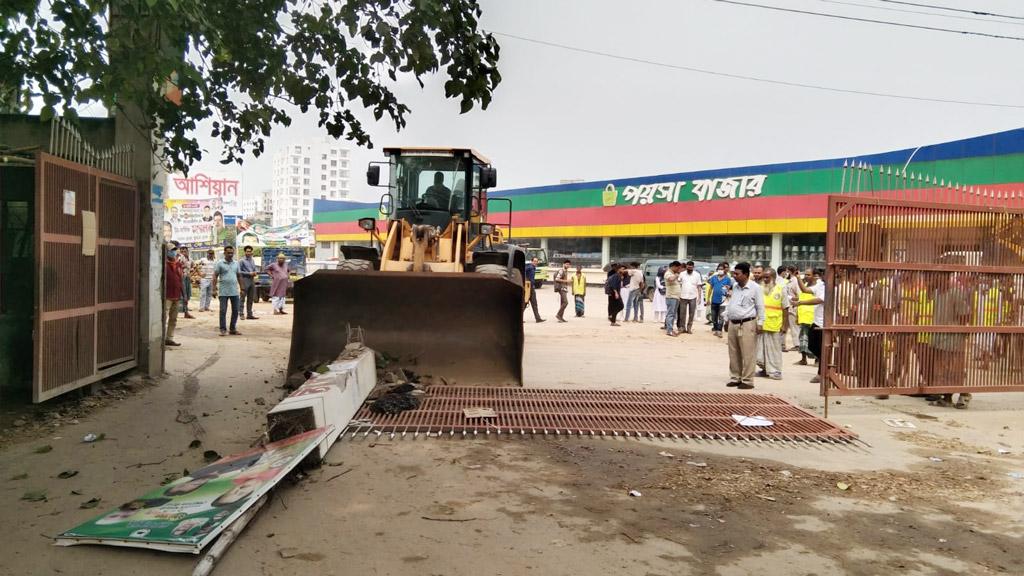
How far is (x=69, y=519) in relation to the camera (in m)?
4.61

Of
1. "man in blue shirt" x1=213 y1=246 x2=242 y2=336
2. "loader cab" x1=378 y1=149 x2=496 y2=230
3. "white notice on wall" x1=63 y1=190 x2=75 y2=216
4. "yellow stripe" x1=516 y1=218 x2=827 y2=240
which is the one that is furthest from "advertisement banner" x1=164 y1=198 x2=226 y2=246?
"yellow stripe" x1=516 y1=218 x2=827 y2=240

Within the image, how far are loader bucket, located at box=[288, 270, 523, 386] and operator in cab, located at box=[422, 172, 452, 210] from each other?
317 centimetres

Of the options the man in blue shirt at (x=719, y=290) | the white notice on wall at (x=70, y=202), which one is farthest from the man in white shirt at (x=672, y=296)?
the white notice on wall at (x=70, y=202)

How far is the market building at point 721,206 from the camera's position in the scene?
2662cm

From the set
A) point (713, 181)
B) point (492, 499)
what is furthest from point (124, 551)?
point (713, 181)

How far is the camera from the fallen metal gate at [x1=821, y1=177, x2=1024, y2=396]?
8242mm

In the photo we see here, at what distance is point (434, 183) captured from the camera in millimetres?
12062

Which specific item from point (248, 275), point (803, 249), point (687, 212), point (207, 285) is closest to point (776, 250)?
point (803, 249)

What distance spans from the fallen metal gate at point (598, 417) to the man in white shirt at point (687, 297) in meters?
8.37

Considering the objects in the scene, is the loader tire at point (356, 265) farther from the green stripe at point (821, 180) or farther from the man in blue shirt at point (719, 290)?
the man in blue shirt at point (719, 290)

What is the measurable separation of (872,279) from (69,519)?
7.85m

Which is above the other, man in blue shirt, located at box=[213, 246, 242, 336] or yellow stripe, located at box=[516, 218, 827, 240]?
yellow stripe, located at box=[516, 218, 827, 240]

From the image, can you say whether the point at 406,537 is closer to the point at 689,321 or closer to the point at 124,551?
the point at 124,551

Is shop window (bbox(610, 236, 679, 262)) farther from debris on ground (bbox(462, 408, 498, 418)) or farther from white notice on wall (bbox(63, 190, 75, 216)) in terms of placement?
white notice on wall (bbox(63, 190, 75, 216))
